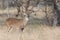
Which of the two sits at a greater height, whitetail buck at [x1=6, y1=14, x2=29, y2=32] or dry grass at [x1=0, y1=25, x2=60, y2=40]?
whitetail buck at [x1=6, y1=14, x2=29, y2=32]

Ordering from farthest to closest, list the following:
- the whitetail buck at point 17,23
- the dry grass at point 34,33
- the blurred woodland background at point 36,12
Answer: the blurred woodland background at point 36,12 → the whitetail buck at point 17,23 → the dry grass at point 34,33

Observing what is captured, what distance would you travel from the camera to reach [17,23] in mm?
2189

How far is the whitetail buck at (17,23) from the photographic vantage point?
7.11 ft

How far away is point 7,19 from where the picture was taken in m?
2.20

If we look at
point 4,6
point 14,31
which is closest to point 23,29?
point 14,31

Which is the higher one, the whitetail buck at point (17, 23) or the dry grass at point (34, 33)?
the whitetail buck at point (17, 23)

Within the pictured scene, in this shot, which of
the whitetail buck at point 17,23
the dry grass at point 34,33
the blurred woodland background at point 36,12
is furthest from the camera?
the blurred woodland background at point 36,12

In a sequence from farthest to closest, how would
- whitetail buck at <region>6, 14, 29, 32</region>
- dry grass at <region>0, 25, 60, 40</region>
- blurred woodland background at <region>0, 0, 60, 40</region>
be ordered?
blurred woodland background at <region>0, 0, 60, 40</region>, whitetail buck at <region>6, 14, 29, 32</region>, dry grass at <region>0, 25, 60, 40</region>

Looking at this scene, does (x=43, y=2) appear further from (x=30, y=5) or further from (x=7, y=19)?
(x=7, y=19)

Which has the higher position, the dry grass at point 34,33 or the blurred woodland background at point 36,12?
the blurred woodland background at point 36,12

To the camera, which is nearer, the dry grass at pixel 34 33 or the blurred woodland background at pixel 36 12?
the dry grass at pixel 34 33

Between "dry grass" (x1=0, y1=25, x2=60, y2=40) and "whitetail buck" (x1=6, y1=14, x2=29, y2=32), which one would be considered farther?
"whitetail buck" (x1=6, y1=14, x2=29, y2=32)

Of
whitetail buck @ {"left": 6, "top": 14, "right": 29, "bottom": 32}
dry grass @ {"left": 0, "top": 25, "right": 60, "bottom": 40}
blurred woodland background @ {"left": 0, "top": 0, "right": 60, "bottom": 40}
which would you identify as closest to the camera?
dry grass @ {"left": 0, "top": 25, "right": 60, "bottom": 40}

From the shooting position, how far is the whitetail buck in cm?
217
